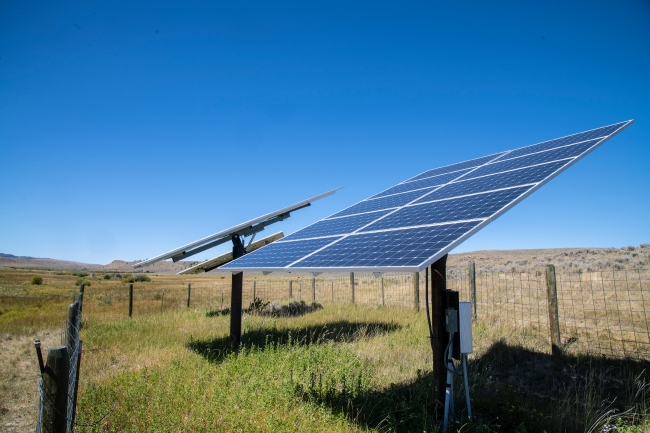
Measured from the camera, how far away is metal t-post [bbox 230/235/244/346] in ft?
37.4

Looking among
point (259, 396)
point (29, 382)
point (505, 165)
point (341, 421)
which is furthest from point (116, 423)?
point (505, 165)

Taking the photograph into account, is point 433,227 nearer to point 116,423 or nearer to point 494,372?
point 494,372

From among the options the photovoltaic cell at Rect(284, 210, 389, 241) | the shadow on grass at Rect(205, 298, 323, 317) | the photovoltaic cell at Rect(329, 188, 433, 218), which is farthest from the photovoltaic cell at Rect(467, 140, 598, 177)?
the shadow on grass at Rect(205, 298, 323, 317)

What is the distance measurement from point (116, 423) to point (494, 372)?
739cm

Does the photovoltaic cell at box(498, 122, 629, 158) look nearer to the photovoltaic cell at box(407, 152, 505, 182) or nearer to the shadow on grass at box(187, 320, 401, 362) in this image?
the photovoltaic cell at box(407, 152, 505, 182)

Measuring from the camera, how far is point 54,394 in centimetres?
394

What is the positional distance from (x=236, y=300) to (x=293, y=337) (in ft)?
7.01

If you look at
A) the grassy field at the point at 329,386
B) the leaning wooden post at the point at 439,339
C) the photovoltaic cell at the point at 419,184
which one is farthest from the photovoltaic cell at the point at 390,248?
the photovoltaic cell at the point at 419,184

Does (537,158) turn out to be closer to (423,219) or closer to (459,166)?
(423,219)

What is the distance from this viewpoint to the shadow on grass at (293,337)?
1042 cm

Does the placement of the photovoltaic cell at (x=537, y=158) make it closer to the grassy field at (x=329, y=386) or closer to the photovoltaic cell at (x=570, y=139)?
the photovoltaic cell at (x=570, y=139)

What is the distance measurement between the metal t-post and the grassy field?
40 centimetres

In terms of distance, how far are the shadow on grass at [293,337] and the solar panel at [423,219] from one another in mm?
2722

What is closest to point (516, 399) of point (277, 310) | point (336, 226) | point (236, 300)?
point (336, 226)
